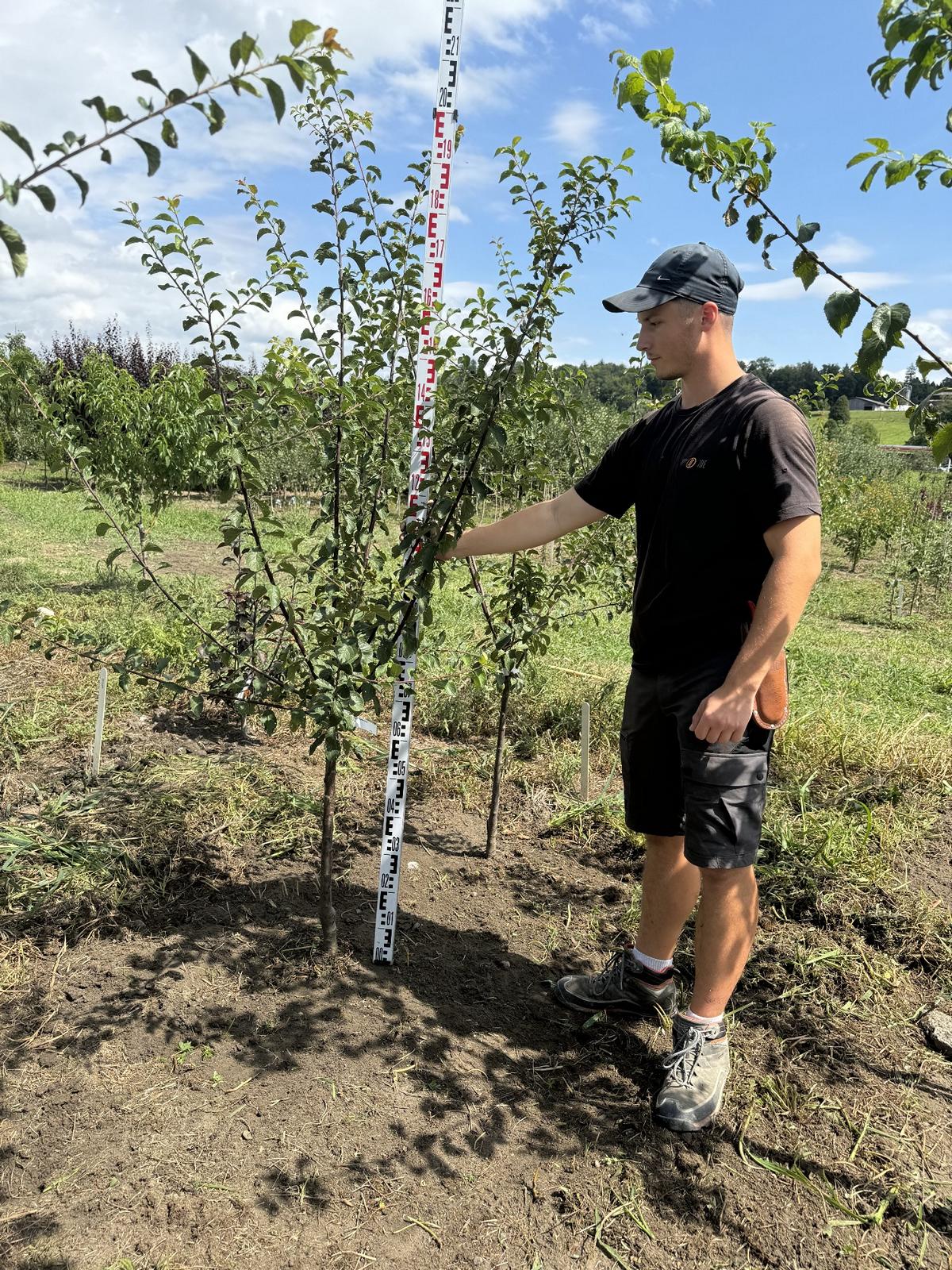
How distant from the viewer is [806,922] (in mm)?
3385

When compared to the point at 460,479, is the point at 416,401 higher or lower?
higher

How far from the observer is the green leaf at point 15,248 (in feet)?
3.93

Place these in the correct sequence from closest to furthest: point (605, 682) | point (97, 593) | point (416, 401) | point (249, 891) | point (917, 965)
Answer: point (416, 401), point (917, 965), point (249, 891), point (605, 682), point (97, 593)

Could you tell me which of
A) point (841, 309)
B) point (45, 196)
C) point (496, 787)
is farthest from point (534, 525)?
point (45, 196)

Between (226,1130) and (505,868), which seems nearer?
(226,1130)

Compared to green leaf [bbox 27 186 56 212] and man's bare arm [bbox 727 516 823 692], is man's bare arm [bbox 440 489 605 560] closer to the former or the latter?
man's bare arm [bbox 727 516 823 692]

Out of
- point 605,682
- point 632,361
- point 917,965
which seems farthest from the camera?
point 605,682

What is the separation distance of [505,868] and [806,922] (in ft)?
4.10

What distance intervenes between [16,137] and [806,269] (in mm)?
1595

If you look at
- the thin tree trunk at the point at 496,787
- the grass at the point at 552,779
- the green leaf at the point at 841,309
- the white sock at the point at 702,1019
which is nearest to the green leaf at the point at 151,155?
the green leaf at the point at 841,309

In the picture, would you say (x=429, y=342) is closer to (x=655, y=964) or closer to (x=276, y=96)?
(x=276, y=96)

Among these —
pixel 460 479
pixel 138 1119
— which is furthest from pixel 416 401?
pixel 138 1119

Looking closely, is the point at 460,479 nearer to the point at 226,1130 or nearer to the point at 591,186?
the point at 591,186

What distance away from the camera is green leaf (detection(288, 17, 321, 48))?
1238mm
